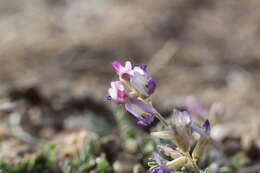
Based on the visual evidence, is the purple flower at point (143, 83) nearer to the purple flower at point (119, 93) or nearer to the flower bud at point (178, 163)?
the purple flower at point (119, 93)

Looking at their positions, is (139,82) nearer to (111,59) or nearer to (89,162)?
(89,162)

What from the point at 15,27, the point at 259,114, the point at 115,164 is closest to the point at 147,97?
the point at 115,164

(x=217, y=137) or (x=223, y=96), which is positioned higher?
(x=223, y=96)

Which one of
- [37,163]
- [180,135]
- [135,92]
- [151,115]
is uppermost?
[37,163]

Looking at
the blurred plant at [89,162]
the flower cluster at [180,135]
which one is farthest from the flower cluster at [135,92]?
the blurred plant at [89,162]

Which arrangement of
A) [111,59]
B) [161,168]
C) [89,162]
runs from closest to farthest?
[161,168]
[89,162]
[111,59]

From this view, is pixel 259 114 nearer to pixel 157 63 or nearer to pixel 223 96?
pixel 223 96

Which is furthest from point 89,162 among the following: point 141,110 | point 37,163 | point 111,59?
point 111,59

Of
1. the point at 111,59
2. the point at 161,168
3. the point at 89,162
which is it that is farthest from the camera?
the point at 111,59
